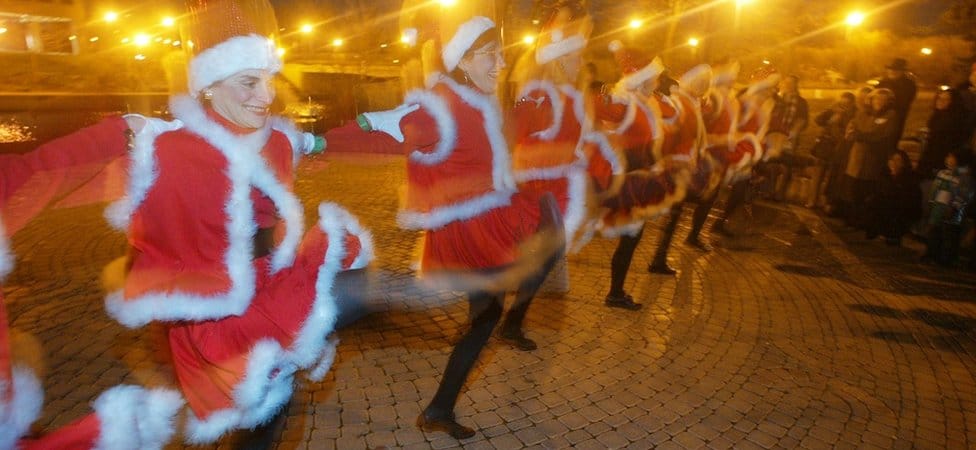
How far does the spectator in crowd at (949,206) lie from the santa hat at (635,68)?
3.89 meters

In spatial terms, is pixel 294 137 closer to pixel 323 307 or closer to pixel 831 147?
pixel 323 307

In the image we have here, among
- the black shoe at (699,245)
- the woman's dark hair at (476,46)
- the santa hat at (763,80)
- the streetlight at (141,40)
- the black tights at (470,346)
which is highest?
the streetlight at (141,40)

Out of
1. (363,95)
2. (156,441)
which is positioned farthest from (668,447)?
(363,95)

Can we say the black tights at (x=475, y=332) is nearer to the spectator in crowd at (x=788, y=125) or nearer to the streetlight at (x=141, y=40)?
the spectator in crowd at (x=788, y=125)

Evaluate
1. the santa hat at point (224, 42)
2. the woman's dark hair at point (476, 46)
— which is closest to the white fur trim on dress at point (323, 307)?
the santa hat at point (224, 42)

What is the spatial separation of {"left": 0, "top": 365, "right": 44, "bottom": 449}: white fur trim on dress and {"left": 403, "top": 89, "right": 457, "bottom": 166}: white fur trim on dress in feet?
5.48

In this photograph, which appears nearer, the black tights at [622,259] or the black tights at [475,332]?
the black tights at [475,332]

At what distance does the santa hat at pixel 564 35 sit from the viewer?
3748mm

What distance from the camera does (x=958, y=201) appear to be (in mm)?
6270

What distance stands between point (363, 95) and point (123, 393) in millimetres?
19879

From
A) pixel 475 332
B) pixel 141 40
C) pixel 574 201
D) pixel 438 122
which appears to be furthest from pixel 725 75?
pixel 141 40

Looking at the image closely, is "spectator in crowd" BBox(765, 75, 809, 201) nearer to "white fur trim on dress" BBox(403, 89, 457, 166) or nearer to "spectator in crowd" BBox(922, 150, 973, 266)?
"spectator in crowd" BBox(922, 150, 973, 266)

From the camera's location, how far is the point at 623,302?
4973 millimetres

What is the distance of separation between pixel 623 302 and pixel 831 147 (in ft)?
19.7
